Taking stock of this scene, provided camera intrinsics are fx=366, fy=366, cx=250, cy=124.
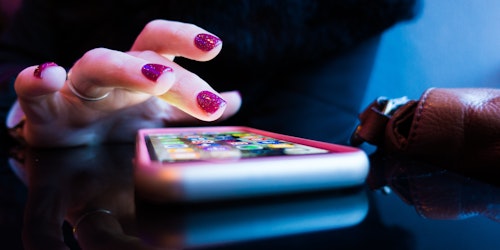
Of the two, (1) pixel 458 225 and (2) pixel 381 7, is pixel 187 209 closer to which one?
(1) pixel 458 225

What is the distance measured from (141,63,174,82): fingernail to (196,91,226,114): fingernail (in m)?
0.03

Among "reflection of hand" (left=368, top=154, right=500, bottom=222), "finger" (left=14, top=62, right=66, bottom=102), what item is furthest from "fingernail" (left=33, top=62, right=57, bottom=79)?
Answer: "reflection of hand" (left=368, top=154, right=500, bottom=222)

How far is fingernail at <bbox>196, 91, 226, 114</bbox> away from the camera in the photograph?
0.28 metres

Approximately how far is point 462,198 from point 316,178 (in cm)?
10

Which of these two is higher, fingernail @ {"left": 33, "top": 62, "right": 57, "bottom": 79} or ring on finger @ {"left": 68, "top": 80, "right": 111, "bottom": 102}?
fingernail @ {"left": 33, "top": 62, "right": 57, "bottom": 79}

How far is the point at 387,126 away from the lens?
1.16 ft

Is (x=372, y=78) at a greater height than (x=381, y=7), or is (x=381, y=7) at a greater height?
(x=381, y=7)

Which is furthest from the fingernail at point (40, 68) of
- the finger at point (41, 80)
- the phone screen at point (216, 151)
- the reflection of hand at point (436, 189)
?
the reflection of hand at point (436, 189)

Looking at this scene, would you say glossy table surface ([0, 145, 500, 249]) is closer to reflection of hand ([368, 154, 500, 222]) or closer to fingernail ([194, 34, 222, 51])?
reflection of hand ([368, 154, 500, 222])

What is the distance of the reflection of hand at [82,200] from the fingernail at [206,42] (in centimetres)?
12

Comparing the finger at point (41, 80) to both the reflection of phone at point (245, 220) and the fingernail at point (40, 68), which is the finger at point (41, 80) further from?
the reflection of phone at point (245, 220)

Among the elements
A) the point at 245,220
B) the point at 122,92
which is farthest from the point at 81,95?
the point at 245,220

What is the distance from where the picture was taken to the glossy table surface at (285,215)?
0.16 m

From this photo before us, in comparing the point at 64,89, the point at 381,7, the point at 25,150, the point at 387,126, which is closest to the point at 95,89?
the point at 64,89
